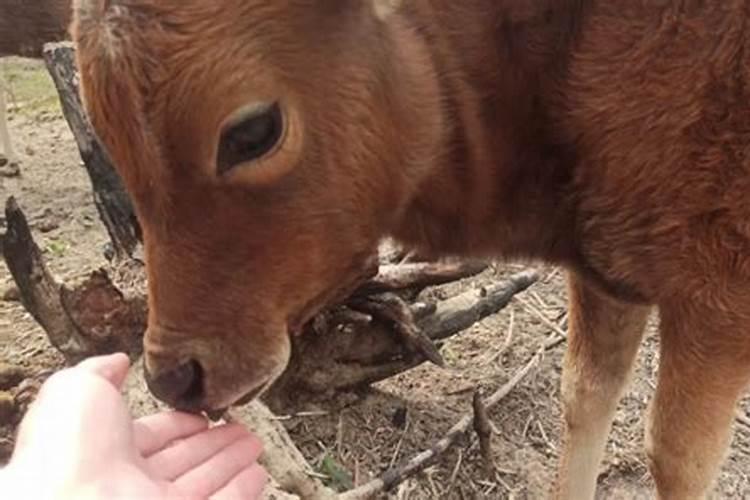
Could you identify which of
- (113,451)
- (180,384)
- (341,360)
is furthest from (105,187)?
(113,451)

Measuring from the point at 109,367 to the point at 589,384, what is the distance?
199 centimetres

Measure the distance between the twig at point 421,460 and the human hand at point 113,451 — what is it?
3.26 ft

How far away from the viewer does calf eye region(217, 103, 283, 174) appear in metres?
2.46

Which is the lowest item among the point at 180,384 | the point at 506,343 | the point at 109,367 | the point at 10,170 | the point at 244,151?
the point at 10,170

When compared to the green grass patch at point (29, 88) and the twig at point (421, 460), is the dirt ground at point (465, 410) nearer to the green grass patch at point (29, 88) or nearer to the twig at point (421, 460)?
the twig at point (421, 460)

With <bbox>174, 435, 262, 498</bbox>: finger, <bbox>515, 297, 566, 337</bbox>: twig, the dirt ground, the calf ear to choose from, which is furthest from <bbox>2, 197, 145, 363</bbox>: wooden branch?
<bbox>515, 297, 566, 337</bbox>: twig

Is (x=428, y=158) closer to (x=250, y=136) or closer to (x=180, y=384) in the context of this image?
(x=250, y=136)

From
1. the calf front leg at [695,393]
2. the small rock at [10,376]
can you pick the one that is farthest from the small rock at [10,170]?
the calf front leg at [695,393]

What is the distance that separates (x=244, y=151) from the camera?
249cm

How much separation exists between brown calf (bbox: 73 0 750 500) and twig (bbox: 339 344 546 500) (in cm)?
73

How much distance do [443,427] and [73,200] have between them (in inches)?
99.1

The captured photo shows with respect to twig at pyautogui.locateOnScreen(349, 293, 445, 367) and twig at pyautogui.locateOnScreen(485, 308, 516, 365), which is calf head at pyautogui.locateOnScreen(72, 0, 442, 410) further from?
twig at pyautogui.locateOnScreen(485, 308, 516, 365)

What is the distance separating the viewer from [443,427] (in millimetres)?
4277

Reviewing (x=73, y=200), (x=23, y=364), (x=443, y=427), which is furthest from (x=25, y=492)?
(x=73, y=200)
